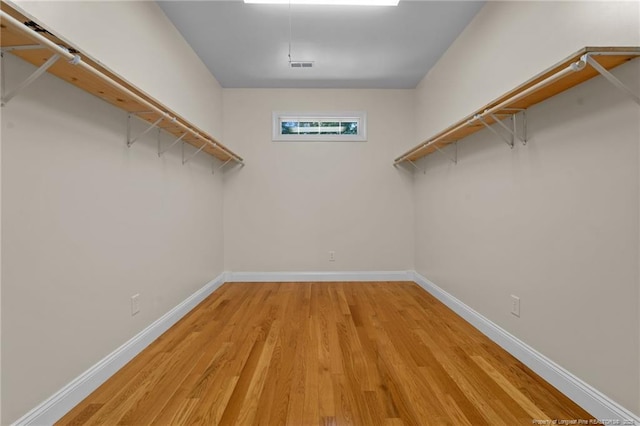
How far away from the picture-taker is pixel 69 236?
142 centimetres

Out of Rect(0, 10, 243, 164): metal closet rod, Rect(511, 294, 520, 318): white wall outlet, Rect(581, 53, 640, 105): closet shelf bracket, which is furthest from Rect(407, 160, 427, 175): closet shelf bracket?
Rect(0, 10, 243, 164): metal closet rod

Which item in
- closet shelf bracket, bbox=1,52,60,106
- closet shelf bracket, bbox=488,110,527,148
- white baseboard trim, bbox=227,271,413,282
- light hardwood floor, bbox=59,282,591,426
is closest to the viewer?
closet shelf bracket, bbox=1,52,60,106

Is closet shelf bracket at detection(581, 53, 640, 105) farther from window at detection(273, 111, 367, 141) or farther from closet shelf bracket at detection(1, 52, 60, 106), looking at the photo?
window at detection(273, 111, 367, 141)

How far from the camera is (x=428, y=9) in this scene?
2.34 metres

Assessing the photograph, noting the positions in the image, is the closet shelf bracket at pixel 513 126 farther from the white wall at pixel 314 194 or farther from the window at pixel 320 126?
the window at pixel 320 126

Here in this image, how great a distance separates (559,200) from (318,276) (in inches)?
110

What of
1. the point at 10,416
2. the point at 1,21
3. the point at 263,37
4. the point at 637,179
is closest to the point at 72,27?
the point at 1,21

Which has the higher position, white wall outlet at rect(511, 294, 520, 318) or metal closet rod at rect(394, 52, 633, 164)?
metal closet rod at rect(394, 52, 633, 164)

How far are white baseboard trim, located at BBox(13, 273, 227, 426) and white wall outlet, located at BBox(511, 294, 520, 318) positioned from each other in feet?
8.28

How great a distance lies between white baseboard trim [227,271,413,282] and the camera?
151 inches

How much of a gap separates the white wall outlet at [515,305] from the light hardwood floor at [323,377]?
0.92 feet

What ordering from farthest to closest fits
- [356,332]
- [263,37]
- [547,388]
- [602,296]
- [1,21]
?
[263,37], [356,332], [547,388], [602,296], [1,21]

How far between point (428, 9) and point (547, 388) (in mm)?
2747

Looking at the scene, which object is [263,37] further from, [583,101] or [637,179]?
[637,179]
